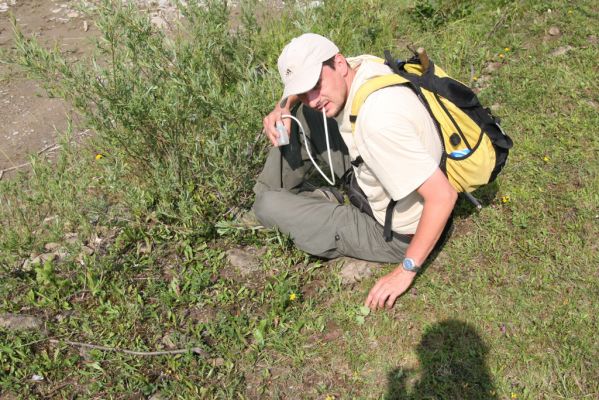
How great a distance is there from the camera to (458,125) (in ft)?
10.9

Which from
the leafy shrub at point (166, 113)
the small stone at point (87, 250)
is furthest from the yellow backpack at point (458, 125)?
the small stone at point (87, 250)

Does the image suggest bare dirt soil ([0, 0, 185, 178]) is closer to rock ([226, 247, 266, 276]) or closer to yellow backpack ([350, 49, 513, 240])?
rock ([226, 247, 266, 276])

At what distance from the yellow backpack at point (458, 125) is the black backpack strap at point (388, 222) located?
0.35m

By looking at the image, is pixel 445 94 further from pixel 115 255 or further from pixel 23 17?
pixel 23 17

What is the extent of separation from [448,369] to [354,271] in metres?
1.00

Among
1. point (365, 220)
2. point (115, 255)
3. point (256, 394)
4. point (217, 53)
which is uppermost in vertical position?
point (217, 53)

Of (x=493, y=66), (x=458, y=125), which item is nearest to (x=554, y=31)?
(x=493, y=66)

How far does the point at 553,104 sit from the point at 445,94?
2457mm

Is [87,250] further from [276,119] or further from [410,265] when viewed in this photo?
[410,265]

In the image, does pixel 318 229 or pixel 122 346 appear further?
pixel 318 229

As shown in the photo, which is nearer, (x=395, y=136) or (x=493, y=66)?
(x=395, y=136)

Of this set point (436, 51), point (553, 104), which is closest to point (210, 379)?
point (553, 104)

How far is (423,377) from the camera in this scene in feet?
10.9

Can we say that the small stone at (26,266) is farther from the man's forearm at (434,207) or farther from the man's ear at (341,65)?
the man's forearm at (434,207)
